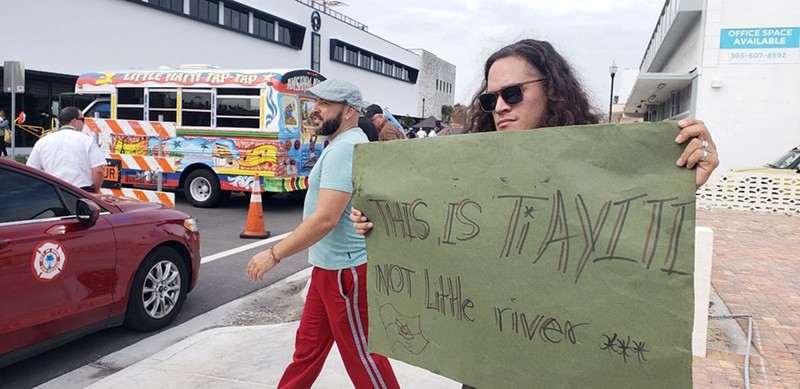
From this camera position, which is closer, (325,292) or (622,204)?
(622,204)

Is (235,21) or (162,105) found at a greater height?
(235,21)

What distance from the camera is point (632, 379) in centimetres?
152

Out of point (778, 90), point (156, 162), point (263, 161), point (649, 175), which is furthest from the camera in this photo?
point (778, 90)

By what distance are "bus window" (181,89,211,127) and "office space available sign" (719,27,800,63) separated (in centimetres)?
1460

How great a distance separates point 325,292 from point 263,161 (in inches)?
352

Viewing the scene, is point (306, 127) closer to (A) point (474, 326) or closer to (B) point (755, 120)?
(A) point (474, 326)

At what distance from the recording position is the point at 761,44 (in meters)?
17.0

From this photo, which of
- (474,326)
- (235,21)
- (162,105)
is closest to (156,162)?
(162,105)

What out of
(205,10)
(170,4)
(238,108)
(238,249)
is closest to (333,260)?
(238,249)

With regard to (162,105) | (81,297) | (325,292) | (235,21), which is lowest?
(81,297)

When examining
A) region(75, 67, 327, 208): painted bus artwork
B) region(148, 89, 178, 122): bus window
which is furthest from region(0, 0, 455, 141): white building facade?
region(148, 89, 178, 122): bus window

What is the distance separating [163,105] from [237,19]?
22156mm

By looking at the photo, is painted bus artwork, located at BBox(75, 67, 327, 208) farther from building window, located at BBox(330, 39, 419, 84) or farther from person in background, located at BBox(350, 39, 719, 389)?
building window, located at BBox(330, 39, 419, 84)

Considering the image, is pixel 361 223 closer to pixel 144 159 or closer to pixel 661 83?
pixel 144 159
